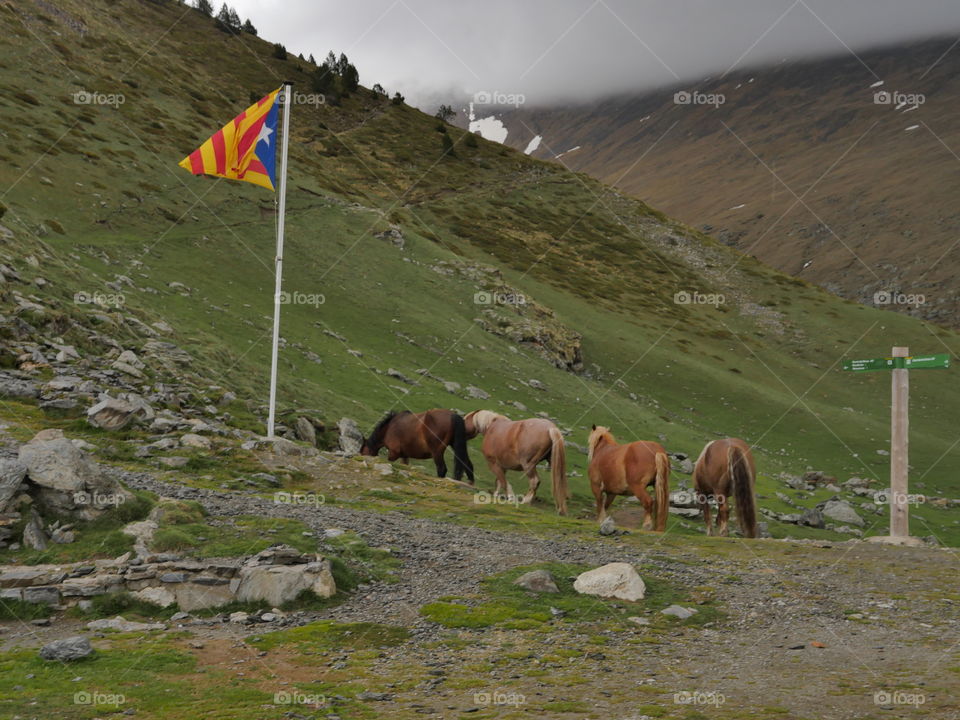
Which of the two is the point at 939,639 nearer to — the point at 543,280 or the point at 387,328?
the point at 387,328

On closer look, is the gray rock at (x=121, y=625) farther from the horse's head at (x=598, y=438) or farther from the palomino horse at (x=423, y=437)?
the palomino horse at (x=423, y=437)

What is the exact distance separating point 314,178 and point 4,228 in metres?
43.0

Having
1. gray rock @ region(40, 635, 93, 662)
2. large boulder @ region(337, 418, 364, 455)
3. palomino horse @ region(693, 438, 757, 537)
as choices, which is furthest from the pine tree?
gray rock @ region(40, 635, 93, 662)

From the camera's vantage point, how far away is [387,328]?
4584cm

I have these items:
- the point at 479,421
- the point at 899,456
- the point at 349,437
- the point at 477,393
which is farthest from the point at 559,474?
the point at 477,393

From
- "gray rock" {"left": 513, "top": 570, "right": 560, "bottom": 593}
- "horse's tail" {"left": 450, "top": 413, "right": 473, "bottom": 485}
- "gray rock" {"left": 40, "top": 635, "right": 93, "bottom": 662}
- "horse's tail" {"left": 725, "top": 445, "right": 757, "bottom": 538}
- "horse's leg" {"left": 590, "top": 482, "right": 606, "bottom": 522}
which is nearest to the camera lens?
"gray rock" {"left": 40, "top": 635, "right": 93, "bottom": 662}

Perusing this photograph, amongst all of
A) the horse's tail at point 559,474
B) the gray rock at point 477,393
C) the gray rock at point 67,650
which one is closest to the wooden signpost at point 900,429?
the horse's tail at point 559,474

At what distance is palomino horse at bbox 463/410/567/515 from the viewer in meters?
21.4

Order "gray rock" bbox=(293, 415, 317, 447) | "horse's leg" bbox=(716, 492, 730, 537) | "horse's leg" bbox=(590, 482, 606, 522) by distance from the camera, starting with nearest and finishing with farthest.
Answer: "horse's leg" bbox=(716, 492, 730, 537) < "horse's leg" bbox=(590, 482, 606, 522) < "gray rock" bbox=(293, 415, 317, 447)

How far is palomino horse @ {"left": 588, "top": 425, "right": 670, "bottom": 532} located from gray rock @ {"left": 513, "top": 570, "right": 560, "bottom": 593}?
22.6ft

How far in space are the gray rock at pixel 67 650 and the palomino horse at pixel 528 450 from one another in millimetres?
13618

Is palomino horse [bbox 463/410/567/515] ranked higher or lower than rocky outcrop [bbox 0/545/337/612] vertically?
higher

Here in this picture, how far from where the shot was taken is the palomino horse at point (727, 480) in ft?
63.9

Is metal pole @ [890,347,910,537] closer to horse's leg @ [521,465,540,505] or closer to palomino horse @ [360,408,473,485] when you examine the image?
horse's leg @ [521,465,540,505]
